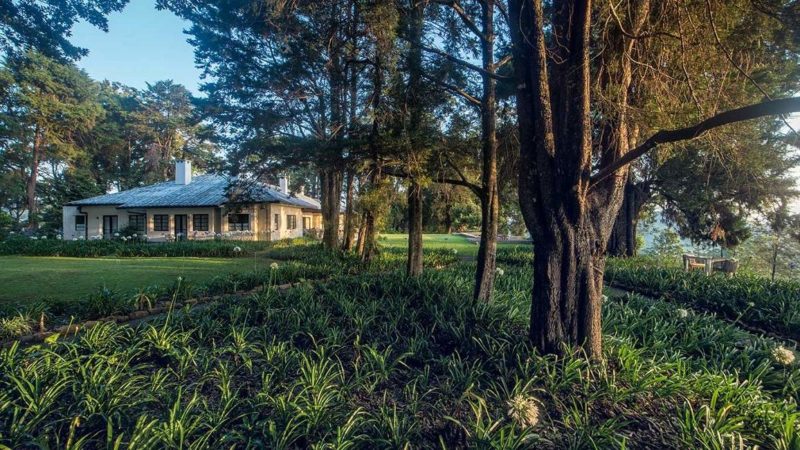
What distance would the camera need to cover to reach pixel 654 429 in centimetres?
261

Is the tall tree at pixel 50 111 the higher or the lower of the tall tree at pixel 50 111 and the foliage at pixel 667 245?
the higher

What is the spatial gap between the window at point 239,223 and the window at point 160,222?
4.38m

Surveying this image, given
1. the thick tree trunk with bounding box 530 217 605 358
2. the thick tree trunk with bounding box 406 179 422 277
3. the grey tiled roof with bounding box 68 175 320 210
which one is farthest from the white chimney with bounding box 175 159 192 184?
the thick tree trunk with bounding box 530 217 605 358

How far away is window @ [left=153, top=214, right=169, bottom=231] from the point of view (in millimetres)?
24344

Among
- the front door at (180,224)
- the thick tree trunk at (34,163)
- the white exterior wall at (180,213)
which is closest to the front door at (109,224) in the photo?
the white exterior wall at (180,213)

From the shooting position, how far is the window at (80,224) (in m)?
26.0

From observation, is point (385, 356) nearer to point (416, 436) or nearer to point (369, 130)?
point (416, 436)

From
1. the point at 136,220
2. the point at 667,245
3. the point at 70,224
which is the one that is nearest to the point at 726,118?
the point at 667,245

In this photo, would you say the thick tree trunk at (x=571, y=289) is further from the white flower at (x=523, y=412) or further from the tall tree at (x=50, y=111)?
the tall tree at (x=50, y=111)

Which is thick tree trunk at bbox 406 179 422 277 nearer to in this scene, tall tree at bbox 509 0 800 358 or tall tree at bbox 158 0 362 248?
tall tree at bbox 158 0 362 248

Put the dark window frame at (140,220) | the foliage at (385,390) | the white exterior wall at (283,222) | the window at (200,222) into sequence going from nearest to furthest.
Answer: the foliage at (385,390) < the window at (200,222) < the dark window frame at (140,220) < the white exterior wall at (283,222)

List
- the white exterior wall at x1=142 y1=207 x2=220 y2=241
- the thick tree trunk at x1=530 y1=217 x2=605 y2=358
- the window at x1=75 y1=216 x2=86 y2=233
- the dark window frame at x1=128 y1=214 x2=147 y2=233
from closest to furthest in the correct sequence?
the thick tree trunk at x1=530 y1=217 x2=605 y2=358
the white exterior wall at x1=142 y1=207 x2=220 y2=241
the dark window frame at x1=128 y1=214 x2=147 y2=233
the window at x1=75 y1=216 x2=86 y2=233

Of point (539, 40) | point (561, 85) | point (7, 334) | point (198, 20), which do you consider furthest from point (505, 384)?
point (198, 20)

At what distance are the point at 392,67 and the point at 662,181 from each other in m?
14.3
